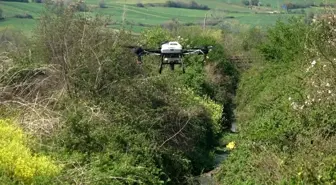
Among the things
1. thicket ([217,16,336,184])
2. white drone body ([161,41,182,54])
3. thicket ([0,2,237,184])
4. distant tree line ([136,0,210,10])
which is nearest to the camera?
thicket ([217,16,336,184])

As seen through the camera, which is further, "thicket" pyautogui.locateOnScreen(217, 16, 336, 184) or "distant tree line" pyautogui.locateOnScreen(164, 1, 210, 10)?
"distant tree line" pyautogui.locateOnScreen(164, 1, 210, 10)

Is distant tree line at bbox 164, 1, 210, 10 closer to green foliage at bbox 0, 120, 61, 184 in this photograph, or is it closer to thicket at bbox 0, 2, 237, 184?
thicket at bbox 0, 2, 237, 184

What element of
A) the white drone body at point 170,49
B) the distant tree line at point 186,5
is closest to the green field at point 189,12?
the distant tree line at point 186,5

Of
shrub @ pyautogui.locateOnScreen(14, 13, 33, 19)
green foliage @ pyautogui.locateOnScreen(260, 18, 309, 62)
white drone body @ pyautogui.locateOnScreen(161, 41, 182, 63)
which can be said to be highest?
white drone body @ pyautogui.locateOnScreen(161, 41, 182, 63)

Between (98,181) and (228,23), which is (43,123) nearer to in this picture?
(98,181)

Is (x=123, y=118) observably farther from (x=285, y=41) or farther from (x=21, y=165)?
(x=285, y=41)

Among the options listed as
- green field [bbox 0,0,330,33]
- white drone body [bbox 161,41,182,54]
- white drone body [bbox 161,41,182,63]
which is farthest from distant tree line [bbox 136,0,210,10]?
white drone body [bbox 161,41,182,54]

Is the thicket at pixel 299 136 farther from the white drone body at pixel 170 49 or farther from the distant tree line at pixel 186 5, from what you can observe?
the distant tree line at pixel 186 5
